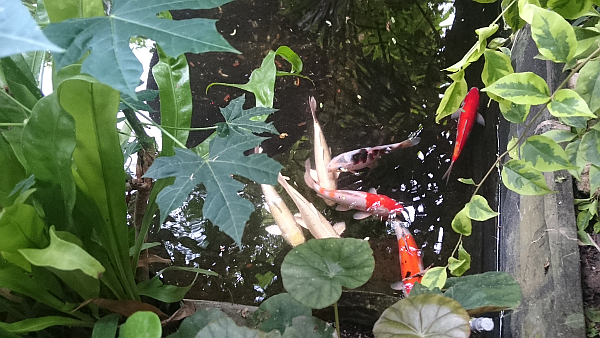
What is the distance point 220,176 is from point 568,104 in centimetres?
50

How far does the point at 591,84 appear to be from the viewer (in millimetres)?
601

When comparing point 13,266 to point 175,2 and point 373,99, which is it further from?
point 373,99

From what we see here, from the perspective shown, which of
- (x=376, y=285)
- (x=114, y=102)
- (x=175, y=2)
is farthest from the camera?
(x=376, y=285)

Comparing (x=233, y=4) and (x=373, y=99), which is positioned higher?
(x=233, y=4)

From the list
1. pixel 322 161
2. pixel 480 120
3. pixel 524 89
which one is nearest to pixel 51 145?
pixel 524 89

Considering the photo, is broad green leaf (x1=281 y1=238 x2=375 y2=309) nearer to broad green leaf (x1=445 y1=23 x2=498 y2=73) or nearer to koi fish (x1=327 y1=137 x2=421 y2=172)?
broad green leaf (x1=445 y1=23 x2=498 y2=73)

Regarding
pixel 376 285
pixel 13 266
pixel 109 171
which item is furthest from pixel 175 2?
pixel 376 285

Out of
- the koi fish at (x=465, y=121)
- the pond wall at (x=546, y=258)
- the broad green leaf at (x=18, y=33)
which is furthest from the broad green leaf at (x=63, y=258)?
the koi fish at (x=465, y=121)

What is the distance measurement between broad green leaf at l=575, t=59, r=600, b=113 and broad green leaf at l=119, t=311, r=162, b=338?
2.32ft

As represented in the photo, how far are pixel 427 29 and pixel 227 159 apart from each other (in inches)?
80.7

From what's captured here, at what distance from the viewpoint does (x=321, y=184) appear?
1868mm

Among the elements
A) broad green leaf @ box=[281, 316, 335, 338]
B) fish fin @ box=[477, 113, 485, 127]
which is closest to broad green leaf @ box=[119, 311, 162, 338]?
broad green leaf @ box=[281, 316, 335, 338]

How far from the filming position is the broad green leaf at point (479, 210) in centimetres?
78

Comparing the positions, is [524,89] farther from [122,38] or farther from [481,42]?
[122,38]
